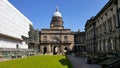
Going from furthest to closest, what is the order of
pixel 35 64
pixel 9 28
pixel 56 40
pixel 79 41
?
1. pixel 79 41
2. pixel 56 40
3. pixel 9 28
4. pixel 35 64

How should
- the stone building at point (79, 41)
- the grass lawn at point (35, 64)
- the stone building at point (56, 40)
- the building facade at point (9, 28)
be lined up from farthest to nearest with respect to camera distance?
the stone building at point (79, 41) → the stone building at point (56, 40) → the building facade at point (9, 28) → the grass lawn at point (35, 64)

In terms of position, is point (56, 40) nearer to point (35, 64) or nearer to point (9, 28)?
point (9, 28)

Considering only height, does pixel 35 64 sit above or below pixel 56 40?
below

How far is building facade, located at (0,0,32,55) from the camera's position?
4550 centimetres

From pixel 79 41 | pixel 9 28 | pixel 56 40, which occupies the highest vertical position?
pixel 9 28

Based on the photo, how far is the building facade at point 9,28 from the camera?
45500 mm

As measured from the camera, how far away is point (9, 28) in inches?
2058

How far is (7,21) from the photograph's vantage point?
165 ft

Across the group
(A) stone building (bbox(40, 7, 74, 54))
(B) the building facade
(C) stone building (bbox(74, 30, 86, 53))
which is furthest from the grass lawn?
(C) stone building (bbox(74, 30, 86, 53))

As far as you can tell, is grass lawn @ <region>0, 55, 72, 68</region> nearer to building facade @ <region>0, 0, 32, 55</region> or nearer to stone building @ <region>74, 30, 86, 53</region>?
building facade @ <region>0, 0, 32, 55</region>

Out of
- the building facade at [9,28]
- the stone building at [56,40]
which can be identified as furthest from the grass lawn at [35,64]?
the stone building at [56,40]

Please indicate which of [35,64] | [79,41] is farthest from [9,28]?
[79,41]

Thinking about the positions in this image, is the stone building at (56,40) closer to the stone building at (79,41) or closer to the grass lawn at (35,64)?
the stone building at (79,41)

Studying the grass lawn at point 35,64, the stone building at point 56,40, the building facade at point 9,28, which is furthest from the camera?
the stone building at point 56,40
